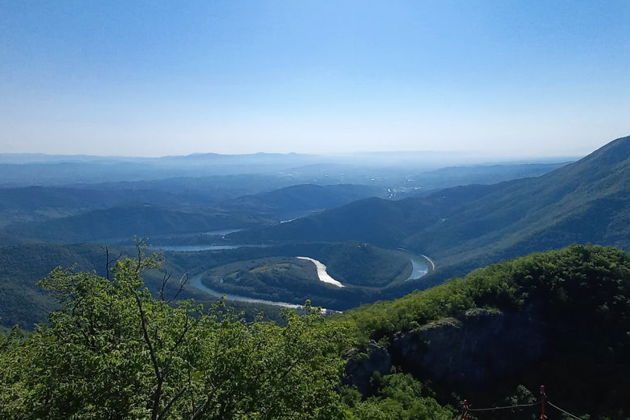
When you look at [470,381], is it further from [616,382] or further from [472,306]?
[616,382]

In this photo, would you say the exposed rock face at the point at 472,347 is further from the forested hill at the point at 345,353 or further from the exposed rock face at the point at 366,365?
the exposed rock face at the point at 366,365

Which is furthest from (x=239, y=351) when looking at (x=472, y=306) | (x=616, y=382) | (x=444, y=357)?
(x=616, y=382)

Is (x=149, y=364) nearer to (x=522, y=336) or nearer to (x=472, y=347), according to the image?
(x=472, y=347)

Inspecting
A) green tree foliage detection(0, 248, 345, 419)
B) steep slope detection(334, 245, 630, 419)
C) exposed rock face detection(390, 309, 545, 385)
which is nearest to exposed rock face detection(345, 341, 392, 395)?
steep slope detection(334, 245, 630, 419)

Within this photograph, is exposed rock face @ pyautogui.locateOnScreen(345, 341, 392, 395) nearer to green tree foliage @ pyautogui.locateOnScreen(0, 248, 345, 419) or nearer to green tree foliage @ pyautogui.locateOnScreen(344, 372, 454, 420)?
green tree foliage @ pyautogui.locateOnScreen(344, 372, 454, 420)

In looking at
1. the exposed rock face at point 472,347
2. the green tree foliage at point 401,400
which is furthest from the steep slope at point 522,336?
the green tree foliage at point 401,400

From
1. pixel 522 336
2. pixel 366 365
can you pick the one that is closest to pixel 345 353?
pixel 366 365
